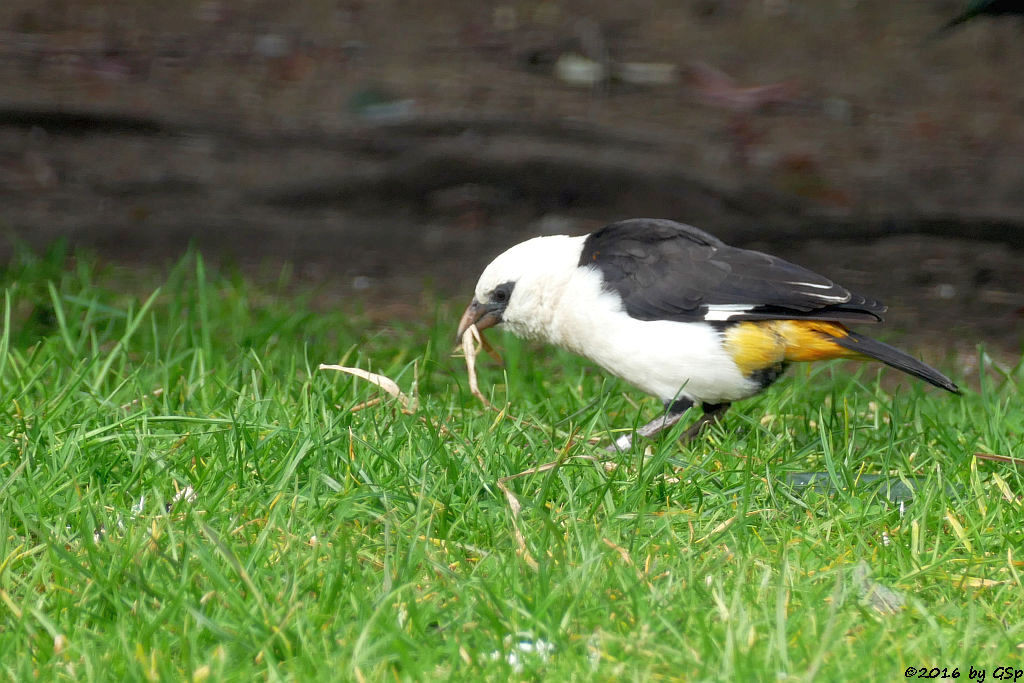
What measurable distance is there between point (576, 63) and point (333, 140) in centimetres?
175

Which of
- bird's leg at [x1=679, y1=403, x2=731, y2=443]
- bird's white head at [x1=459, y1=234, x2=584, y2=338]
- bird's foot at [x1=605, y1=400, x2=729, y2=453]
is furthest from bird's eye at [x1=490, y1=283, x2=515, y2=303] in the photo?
bird's leg at [x1=679, y1=403, x2=731, y2=443]

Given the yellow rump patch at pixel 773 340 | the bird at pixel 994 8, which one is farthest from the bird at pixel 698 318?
the bird at pixel 994 8

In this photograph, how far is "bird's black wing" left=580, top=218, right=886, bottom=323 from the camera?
164 inches

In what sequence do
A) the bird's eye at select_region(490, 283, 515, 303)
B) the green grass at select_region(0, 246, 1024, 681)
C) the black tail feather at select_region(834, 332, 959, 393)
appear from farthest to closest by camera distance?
the bird's eye at select_region(490, 283, 515, 303) → the black tail feather at select_region(834, 332, 959, 393) → the green grass at select_region(0, 246, 1024, 681)

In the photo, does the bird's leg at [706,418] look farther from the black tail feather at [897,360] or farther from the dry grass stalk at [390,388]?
the dry grass stalk at [390,388]

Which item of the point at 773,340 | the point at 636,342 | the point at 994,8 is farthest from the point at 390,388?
the point at 994,8

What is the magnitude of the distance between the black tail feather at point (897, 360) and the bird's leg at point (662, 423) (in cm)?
59

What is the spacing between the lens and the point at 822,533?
344cm

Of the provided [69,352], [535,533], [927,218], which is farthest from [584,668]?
[927,218]

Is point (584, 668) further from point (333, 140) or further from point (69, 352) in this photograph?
point (333, 140)

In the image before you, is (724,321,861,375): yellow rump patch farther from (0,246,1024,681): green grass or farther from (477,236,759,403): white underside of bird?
(0,246,1024,681): green grass

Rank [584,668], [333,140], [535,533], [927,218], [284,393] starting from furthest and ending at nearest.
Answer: [333,140], [927,218], [284,393], [535,533], [584,668]

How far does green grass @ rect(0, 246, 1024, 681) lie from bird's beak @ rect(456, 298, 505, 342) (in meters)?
0.30

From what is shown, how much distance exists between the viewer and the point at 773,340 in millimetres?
4246
